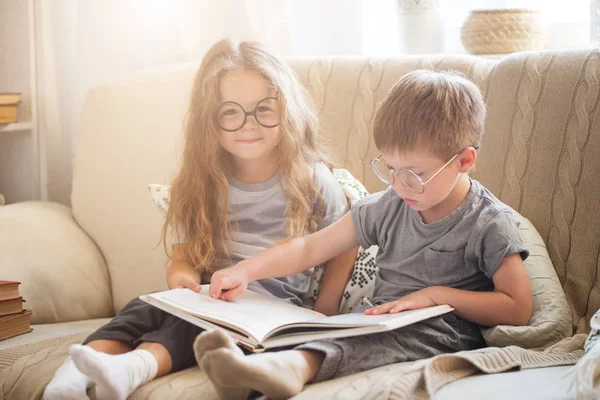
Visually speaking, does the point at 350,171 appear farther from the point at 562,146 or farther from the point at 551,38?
the point at 551,38

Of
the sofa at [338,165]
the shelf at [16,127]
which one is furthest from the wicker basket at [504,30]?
the shelf at [16,127]

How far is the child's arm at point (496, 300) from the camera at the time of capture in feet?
4.40

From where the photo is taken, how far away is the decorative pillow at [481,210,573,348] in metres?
1.34

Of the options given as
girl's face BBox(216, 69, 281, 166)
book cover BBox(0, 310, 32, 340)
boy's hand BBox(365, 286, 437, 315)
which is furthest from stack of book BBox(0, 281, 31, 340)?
boy's hand BBox(365, 286, 437, 315)

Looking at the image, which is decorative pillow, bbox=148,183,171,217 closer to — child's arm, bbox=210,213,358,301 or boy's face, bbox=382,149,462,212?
child's arm, bbox=210,213,358,301

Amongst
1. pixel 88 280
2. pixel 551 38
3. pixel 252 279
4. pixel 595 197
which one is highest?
pixel 551 38

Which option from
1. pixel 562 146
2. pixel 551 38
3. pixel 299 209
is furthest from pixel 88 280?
pixel 551 38

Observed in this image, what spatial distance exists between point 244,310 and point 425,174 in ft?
1.27

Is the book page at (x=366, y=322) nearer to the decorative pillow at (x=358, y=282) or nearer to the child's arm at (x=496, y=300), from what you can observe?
the child's arm at (x=496, y=300)

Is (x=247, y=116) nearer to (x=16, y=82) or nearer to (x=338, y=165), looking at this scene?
(x=338, y=165)

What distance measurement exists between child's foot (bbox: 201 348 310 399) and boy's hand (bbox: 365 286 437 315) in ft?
0.64

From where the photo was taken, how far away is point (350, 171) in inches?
76.9

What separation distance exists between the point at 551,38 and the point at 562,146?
0.75 m

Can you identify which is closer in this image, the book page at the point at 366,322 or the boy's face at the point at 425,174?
the book page at the point at 366,322
